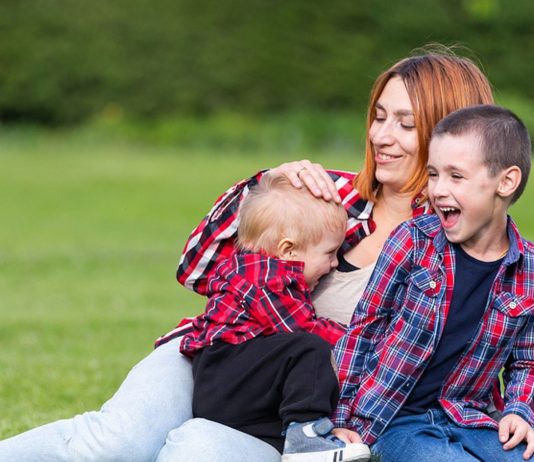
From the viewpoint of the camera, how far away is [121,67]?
2361 cm

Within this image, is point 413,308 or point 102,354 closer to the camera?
point 413,308

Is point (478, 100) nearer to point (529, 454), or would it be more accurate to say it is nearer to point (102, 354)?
point (529, 454)

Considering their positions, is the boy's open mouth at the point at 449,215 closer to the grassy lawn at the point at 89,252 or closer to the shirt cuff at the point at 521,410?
the shirt cuff at the point at 521,410

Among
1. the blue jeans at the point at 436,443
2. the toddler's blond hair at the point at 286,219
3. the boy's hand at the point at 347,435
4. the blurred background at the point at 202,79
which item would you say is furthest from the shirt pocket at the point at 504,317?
the blurred background at the point at 202,79

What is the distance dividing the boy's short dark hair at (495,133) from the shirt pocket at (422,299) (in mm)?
369

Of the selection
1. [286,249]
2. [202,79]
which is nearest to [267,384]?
[286,249]

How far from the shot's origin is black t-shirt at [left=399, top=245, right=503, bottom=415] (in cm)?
345

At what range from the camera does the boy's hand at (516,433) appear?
3363 mm

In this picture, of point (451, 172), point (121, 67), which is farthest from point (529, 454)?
point (121, 67)

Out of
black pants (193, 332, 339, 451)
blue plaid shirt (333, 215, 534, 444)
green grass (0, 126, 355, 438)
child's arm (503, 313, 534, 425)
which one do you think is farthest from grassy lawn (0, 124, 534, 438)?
child's arm (503, 313, 534, 425)

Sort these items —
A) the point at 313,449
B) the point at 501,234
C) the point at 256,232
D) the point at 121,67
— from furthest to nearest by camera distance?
the point at 121,67 → the point at 256,232 → the point at 501,234 → the point at 313,449

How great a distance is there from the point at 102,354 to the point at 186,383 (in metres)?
3.58

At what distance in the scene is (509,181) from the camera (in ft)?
11.3

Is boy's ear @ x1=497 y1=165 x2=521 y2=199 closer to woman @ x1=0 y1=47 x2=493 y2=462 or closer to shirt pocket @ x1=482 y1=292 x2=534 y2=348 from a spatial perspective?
shirt pocket @ x1=482 y1=292 x2=534 y2=348
